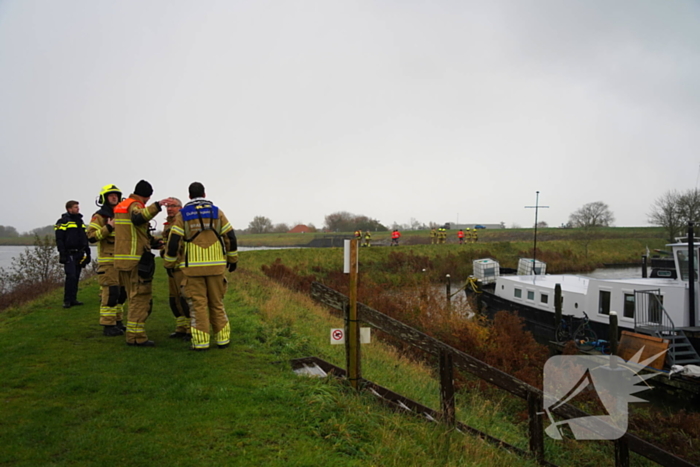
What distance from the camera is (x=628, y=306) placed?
15.3 meters

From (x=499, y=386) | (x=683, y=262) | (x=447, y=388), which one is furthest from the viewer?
(x=683, y=262)

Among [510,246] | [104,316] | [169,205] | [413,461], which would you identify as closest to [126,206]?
[169,205]

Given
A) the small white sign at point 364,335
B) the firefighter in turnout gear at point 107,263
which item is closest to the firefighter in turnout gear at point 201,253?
the firefighter in turnout gear at point 107,263

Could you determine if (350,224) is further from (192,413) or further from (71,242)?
(192,413)

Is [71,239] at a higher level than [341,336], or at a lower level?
higher

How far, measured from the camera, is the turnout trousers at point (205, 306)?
6055 mm

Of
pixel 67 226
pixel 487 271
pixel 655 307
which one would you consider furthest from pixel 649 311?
pixel 67 226

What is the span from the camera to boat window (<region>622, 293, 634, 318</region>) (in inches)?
599

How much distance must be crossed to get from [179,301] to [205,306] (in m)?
1.26

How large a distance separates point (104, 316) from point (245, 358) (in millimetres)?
2738

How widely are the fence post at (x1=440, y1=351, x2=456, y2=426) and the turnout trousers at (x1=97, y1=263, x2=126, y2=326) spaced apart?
522 centimetres

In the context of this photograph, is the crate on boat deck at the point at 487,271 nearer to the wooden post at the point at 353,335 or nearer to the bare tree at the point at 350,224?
the wooden post at the point at 353,335

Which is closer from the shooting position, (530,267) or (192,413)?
(192,413)

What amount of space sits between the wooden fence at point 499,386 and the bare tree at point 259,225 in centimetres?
7970
